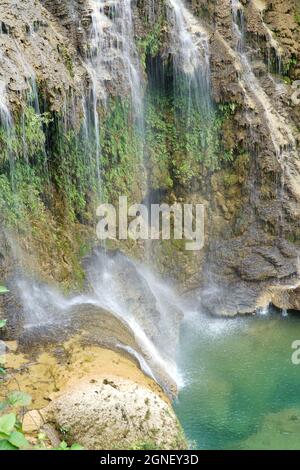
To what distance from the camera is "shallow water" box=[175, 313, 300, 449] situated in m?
8.73

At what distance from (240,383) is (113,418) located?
4.37 metres

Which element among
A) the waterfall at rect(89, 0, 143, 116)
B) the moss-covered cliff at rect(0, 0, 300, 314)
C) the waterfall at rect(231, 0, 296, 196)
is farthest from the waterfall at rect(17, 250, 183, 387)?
the waterfall at rect(231, 0, 296, 196)

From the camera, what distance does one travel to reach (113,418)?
631cm

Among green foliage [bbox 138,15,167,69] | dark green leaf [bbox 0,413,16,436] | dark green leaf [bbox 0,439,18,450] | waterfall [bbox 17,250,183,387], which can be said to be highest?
green foliage [bbox 138,15,167,69]

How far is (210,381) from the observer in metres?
10.2

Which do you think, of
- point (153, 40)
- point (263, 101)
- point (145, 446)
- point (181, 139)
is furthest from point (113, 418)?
point (263, 101)

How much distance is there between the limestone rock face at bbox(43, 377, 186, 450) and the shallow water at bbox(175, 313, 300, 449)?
7.05 ft

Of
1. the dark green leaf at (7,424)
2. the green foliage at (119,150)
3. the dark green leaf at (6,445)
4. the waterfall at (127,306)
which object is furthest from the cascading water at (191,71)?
the dark green leaf at (6,445)

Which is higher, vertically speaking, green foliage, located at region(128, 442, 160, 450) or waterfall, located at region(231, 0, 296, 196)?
waterfall, located at region(231, 0, 296, 196)

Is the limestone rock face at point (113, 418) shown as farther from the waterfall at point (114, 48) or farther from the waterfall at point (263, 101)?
the waterfall at point (263, 101)

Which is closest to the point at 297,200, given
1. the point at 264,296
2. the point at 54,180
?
the point at 264,296

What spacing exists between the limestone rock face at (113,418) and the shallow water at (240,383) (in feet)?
7.05

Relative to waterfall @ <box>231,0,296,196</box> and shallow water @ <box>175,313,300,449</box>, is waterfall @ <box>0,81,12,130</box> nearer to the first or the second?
shallow water @ <box>175,313,300,449</box>

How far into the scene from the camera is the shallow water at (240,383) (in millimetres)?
8734
